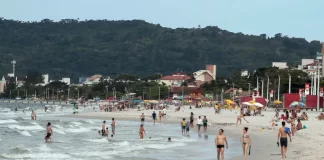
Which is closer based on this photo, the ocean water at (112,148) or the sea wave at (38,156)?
the sea wave at (38,156)

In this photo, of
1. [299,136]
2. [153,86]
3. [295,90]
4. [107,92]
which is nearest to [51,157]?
[299,136]

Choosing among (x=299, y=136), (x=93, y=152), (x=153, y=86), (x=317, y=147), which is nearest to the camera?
(x=317, y=147)

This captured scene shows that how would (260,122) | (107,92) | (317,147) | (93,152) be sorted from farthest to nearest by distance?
(107,92)
(260,122)
(93,152)
(317,147)

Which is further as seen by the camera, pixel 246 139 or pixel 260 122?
pixel 260 122

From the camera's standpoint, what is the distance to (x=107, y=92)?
156 metres

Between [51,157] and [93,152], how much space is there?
7.61ft

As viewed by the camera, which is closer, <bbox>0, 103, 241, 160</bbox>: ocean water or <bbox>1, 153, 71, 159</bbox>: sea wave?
<bbox>1, 153, 71, 159</bbox>: sea wave

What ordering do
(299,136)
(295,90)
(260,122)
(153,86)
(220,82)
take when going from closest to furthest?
1. (299,136)
2. (260,122)
3. (295,90)
4. (220,82)
5. (153,86)

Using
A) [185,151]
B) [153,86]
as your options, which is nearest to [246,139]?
[185,151]

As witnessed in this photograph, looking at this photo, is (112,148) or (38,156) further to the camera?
(112,148)

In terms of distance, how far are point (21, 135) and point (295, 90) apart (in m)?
56.9

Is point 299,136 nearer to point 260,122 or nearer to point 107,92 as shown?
point 260,122

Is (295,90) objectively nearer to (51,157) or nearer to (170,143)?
(170,143)

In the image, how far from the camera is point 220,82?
124 meters
